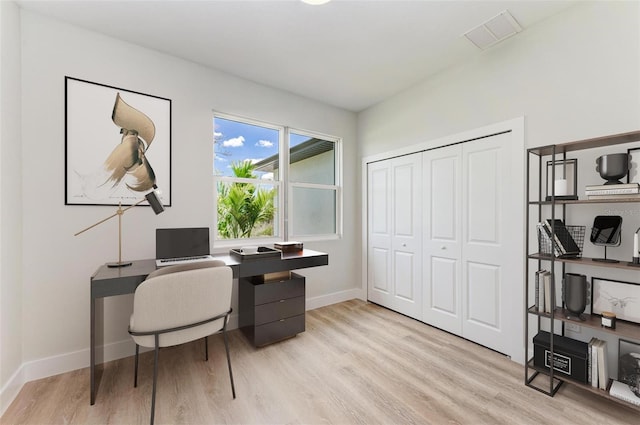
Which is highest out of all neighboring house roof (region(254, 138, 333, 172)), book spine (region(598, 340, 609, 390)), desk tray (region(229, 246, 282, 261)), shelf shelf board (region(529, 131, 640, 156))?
neighboring house roof (region(254, 138, 333, 172))

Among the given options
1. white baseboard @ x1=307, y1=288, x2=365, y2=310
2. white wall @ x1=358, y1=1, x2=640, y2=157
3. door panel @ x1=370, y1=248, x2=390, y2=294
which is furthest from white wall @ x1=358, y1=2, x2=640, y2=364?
white baseboard @ x1=307, y1=288, x2=365, y2=310

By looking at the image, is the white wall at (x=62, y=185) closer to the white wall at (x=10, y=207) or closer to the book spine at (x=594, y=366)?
the white wall at (x=10, y=207)

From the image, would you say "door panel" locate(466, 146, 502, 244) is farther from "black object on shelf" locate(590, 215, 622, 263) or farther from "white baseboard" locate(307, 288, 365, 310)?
"white baseboard" locate(307, 288, 365, 310)

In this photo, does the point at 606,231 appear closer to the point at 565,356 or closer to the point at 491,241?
the point at 491,241

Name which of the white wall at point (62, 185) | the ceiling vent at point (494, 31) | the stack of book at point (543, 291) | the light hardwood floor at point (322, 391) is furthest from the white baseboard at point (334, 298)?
the ceiling vent at point (494, 31)

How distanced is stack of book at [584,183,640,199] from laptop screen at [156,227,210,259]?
2960 mm

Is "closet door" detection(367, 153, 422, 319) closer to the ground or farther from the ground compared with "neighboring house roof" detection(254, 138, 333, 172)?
closer to the ground

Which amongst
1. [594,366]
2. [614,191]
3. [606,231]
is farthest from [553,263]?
[594,366]

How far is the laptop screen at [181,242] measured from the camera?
235 cm

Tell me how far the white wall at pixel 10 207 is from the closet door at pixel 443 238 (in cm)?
352

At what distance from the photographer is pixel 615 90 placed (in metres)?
1.86

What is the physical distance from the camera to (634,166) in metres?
1.78

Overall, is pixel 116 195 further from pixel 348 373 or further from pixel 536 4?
pixel 536 4

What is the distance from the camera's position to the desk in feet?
5.82
